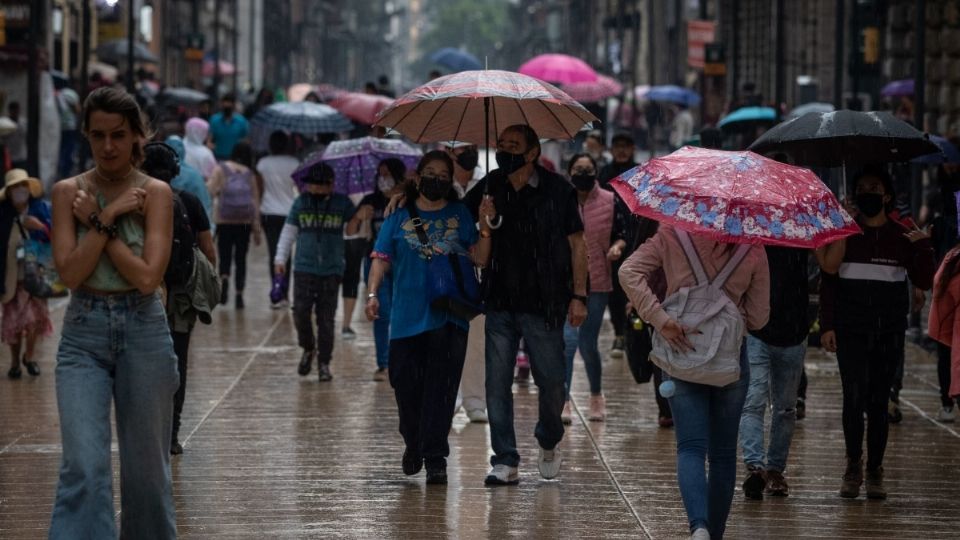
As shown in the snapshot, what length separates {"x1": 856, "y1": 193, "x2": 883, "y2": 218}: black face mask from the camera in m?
10.5

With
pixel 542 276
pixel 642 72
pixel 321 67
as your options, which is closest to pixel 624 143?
pixel 542 276

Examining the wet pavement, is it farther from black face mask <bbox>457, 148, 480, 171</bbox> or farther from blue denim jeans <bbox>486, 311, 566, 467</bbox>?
black face mask <bbox>457, 148, 480, 171</bbox>

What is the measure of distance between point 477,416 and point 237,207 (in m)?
8.11

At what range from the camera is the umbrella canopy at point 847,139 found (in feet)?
36.4

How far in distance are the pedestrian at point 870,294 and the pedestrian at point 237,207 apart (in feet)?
35.6

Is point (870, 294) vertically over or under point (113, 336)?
under

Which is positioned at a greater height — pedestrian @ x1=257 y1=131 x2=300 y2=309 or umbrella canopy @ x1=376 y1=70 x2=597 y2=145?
umbrella canopy @ x1=376 y1=70 x2=597 y2=145

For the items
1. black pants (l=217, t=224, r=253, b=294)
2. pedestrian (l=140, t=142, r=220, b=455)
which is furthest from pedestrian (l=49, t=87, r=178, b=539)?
black pants (l=217, t=224, r=253, b=294)

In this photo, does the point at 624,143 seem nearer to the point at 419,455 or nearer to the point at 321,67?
the point at 419,455

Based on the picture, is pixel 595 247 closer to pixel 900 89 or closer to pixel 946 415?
pixel 946 415

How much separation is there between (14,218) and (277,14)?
324ft

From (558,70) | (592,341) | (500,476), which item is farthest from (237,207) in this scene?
(558,70)

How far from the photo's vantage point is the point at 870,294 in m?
10.5

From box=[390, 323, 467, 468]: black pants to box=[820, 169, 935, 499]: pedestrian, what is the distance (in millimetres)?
1891
